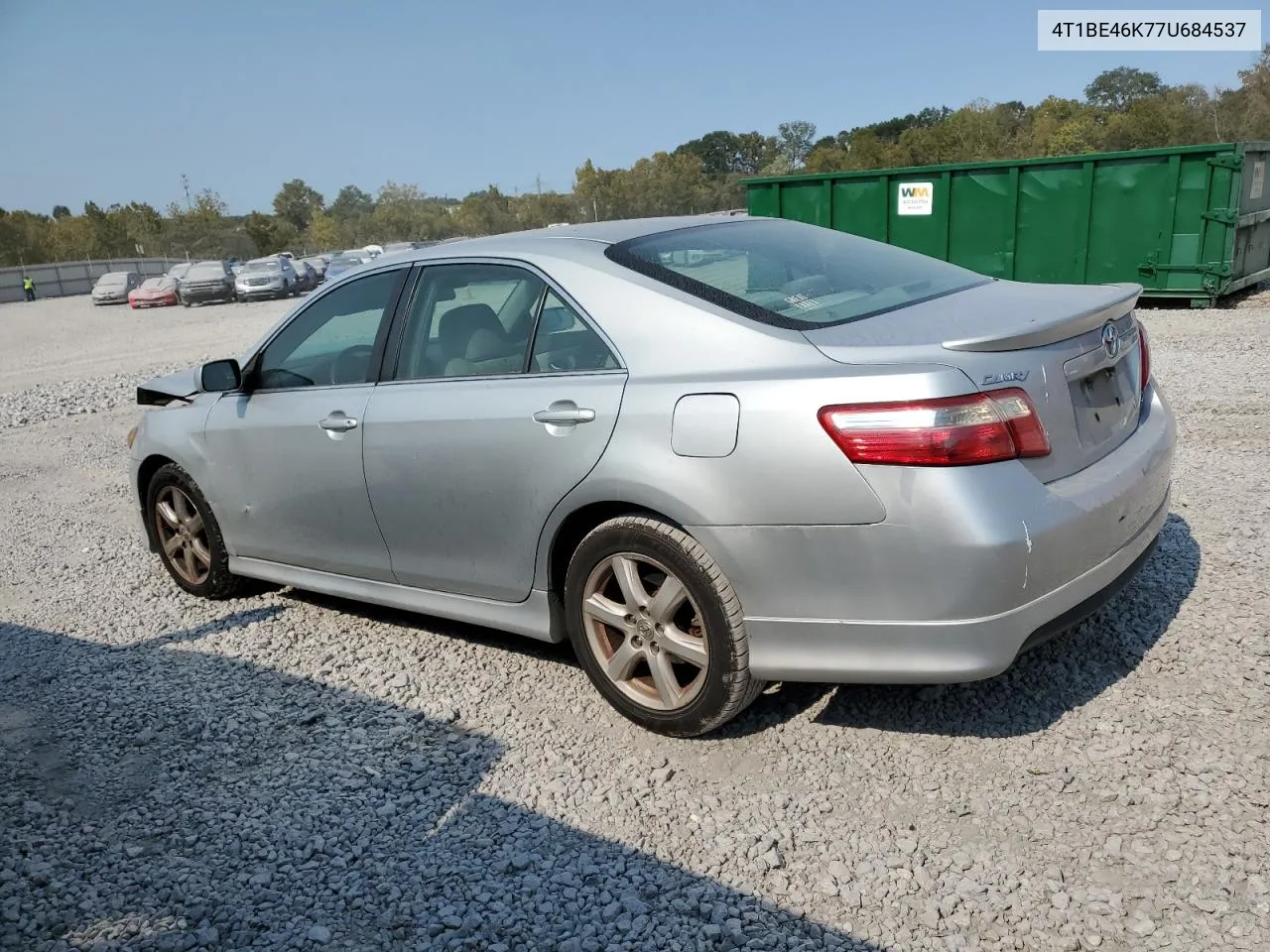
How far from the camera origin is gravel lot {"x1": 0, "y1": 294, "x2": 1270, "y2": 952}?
2611 mm

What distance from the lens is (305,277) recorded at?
4109cm

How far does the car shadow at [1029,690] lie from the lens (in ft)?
11.2

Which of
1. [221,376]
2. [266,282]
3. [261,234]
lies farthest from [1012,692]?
[261,234]

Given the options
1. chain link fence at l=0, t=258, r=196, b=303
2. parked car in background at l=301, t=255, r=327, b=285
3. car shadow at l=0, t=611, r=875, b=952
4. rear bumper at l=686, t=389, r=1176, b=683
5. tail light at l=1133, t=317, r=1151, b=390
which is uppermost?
tail light at l=1133, t=317, r=1151, b=390

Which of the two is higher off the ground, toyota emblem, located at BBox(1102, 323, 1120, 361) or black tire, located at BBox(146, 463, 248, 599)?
toyota emblem, located at BBox(1102, 323, 1120, 361)

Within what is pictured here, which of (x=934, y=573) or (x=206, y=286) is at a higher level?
(x=934, y=573)

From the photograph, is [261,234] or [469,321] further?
[261,234]

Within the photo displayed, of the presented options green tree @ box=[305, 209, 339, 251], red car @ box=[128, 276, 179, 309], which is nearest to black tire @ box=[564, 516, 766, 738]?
red car @ box=[128, 276, 179, 309]

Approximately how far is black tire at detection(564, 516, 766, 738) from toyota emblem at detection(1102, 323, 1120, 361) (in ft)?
4.77

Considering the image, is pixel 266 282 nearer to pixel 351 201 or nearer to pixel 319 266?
pixel 319 266

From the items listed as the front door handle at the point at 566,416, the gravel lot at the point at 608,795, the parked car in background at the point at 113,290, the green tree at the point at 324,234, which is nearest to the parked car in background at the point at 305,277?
the parked car in background at the point at 113,290

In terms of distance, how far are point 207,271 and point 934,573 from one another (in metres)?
42.5

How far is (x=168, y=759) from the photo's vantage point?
3670mm

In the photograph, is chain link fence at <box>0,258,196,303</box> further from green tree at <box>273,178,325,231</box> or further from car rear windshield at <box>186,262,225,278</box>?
green tree at <box>273,178,325,231</box>
